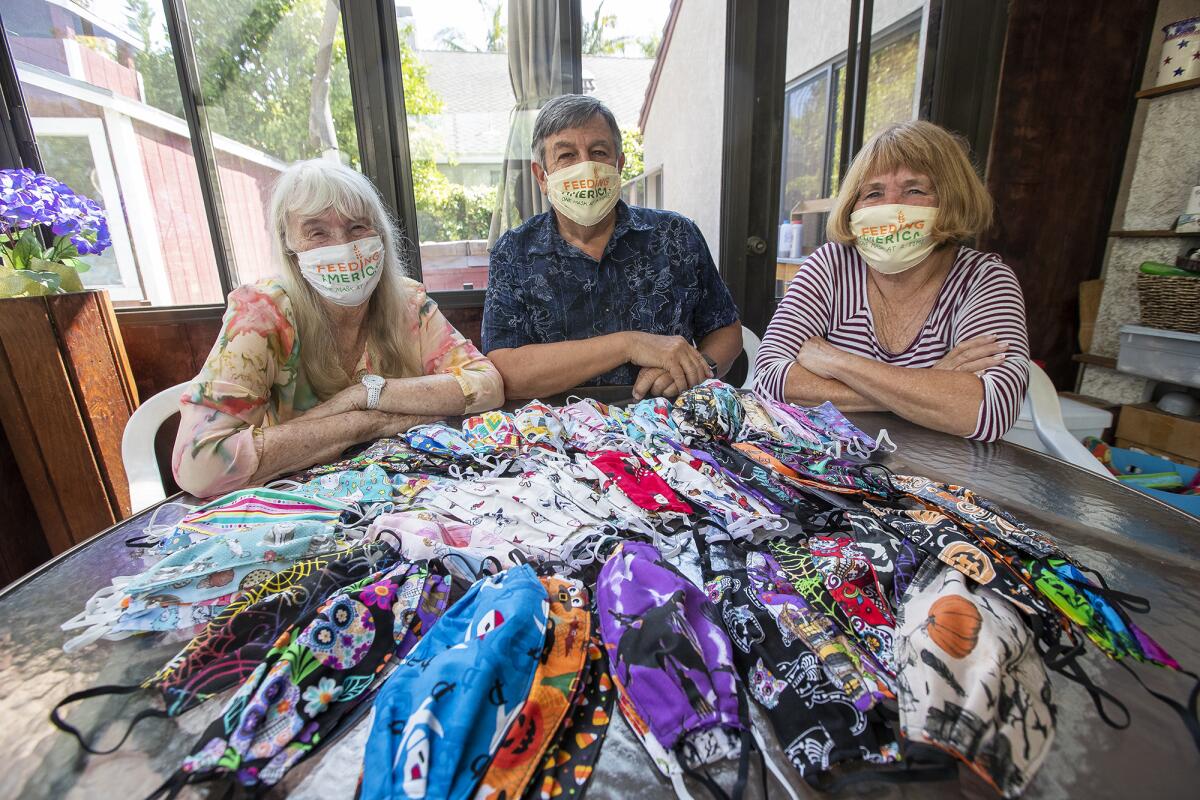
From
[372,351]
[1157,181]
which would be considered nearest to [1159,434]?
[1157,181]

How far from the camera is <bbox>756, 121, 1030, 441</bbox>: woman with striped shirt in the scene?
138 centimetres

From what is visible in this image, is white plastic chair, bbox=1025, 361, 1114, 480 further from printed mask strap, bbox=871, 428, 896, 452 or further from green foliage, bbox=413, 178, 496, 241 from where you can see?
green foliage, bbox=413, 178, 496, 241

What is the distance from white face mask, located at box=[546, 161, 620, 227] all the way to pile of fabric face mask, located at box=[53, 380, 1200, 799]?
3.72 ft

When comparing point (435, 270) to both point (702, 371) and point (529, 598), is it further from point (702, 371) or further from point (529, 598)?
point (529, 598)

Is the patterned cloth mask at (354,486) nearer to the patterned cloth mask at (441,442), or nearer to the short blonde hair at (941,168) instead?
the patterned cloth mask at (441,442)

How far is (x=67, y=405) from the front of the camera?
6.59 feet

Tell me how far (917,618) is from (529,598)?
1.54 ft

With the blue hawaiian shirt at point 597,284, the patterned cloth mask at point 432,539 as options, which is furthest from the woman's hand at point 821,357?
the patterned cloth mask at point 432,539

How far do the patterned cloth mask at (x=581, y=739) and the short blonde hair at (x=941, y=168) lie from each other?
156 centimetres

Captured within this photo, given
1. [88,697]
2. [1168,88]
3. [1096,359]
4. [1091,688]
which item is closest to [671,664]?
[1091,688]

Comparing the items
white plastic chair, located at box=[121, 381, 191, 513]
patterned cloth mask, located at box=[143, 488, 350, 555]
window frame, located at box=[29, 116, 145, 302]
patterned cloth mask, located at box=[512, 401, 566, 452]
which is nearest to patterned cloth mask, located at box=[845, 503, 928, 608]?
patterned cloth mask, located at box=[512, 401, 566, 452]

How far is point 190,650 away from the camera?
2.10 feet

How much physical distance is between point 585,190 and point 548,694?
160cm

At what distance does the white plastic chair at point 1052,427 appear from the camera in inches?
55.6
